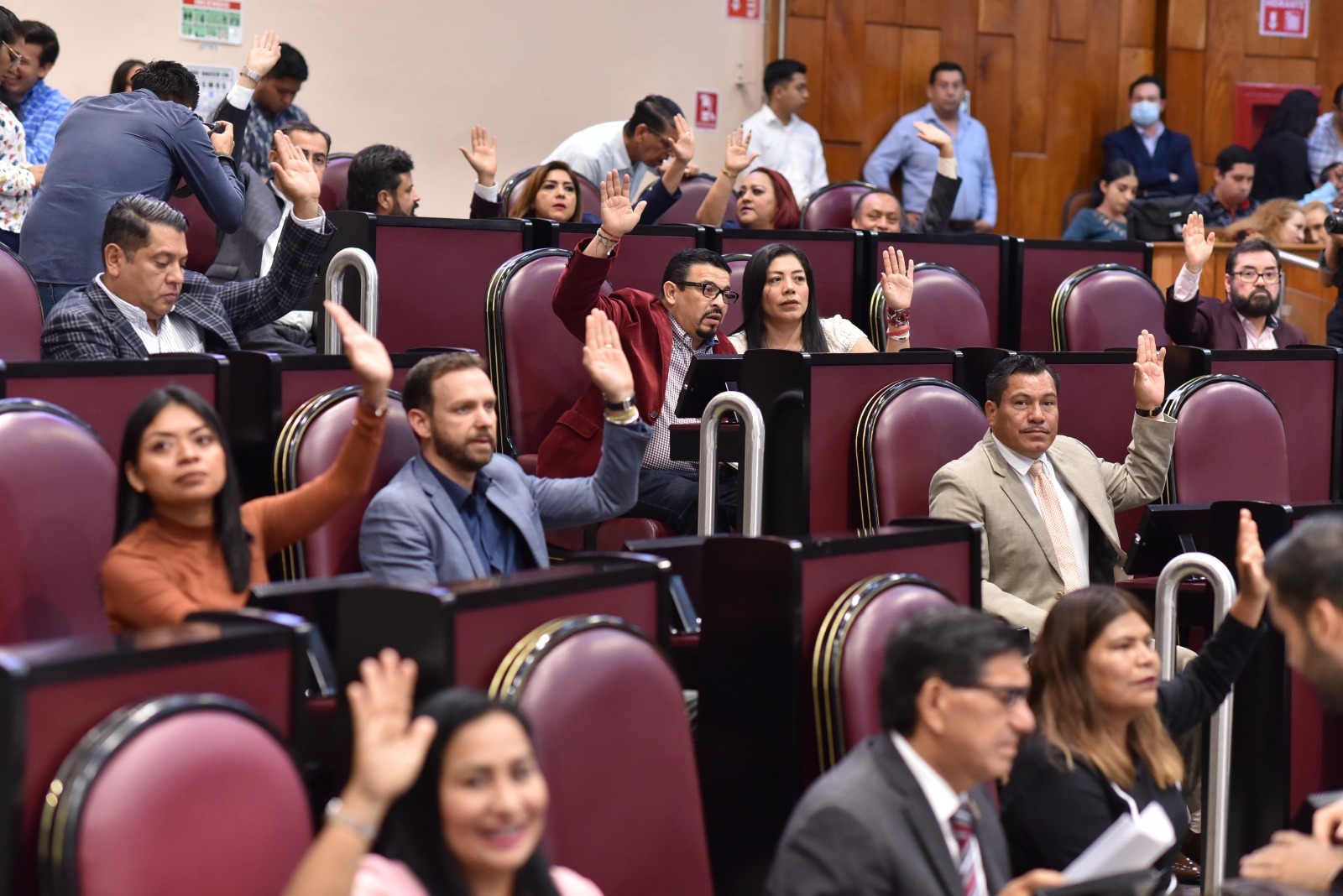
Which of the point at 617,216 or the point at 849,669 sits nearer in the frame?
the point at 849,669

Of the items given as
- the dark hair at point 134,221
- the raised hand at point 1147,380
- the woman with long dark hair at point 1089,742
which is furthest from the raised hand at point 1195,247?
the dark hair at point 134,221

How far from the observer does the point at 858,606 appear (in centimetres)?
134

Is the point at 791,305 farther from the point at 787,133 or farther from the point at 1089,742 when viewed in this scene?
the point at 787,133

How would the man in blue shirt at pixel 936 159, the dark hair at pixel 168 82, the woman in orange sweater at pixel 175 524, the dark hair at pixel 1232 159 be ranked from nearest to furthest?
the woman in orange sweater at pixel 175 524 < the dark hair at pixel 168 82 < the dark hair at pixel 1232 159 < the man in blue shirt at pixel 936 159

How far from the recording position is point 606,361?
1.77m

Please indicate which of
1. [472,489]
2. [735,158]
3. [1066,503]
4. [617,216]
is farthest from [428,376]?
[735,158]

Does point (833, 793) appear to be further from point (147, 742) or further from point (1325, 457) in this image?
point (1325, 457)

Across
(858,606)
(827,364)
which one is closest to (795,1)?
(827,364)

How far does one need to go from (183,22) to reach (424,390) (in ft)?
8.56

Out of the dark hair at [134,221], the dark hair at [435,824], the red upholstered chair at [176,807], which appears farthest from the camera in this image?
the dark hair at [134,221]

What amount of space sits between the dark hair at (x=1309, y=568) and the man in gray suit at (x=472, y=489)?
Answer: 2.42ft

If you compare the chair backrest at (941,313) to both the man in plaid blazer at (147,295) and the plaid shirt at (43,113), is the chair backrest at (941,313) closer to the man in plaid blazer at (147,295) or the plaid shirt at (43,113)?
the man in plaid blazer at (147,295)

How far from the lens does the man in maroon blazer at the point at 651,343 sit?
2.18m

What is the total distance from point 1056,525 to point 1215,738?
45 centimetres
